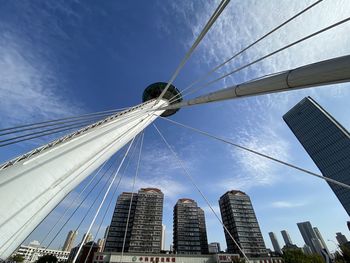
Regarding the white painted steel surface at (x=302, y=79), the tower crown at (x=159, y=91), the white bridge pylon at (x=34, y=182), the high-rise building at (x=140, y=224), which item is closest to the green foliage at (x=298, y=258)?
the tower crown at (x=159, y=91)

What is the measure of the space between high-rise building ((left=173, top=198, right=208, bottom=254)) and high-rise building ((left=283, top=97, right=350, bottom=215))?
64167 mm

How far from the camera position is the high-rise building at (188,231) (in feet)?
252

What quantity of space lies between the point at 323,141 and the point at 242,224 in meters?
53.5

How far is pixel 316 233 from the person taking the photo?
14562cm

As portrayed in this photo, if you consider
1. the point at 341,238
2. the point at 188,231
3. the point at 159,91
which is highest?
the point at 341,238

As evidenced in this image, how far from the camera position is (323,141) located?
270 ft

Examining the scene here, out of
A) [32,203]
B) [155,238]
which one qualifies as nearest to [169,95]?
[32,203]

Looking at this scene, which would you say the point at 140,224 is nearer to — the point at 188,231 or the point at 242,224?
the point at 188,231

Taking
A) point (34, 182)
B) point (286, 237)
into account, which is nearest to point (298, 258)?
point (34, 182)

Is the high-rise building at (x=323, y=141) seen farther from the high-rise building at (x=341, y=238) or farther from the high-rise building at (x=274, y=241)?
the high-rise building at (x=274, y=241)

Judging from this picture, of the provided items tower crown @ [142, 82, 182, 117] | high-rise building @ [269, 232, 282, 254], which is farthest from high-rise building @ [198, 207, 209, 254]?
tower crown @ [142, 82, 182, 117]

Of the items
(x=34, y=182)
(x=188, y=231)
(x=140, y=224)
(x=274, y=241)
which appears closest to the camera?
(x=34, y=182)

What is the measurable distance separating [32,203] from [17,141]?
2789 millimetres

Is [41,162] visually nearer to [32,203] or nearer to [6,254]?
[32,203]
